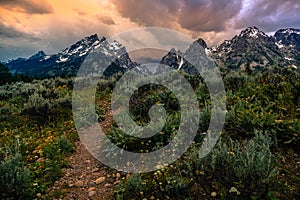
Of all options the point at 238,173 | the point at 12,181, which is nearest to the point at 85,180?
the point at 12,181

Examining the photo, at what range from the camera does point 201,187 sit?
178 inches

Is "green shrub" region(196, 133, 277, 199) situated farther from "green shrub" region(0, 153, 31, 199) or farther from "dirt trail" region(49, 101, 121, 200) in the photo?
"green shrub" region(0, 153, 31, 199)

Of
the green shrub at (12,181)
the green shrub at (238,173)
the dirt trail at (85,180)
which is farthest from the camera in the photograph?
the dirt trail at (85,180)

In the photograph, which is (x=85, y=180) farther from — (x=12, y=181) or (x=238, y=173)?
(x=238, y=173)

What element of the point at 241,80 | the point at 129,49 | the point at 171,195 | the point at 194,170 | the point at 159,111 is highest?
the point at 129,49

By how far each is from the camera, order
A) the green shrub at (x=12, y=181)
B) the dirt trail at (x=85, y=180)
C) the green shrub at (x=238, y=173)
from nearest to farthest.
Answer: the green shrub at (x=238, y=173)
the green shrub at (x=12, y=181)
the dirt trail at (x=85, y=180)

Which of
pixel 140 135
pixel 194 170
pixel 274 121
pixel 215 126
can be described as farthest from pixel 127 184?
pixel 274 121

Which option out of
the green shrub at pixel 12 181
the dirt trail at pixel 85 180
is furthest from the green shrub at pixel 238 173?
the green shrub at pixel 12 181

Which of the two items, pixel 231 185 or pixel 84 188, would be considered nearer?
pixel 231 185

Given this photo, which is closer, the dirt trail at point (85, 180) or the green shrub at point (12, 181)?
the green shrub at point (12, 181)

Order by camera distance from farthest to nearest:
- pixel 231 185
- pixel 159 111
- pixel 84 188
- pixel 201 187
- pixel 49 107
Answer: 1. pixel 49 107
2. pixel 159 111
3. pixel 84 188
4. pixel 201 187
5. pixel 231 185

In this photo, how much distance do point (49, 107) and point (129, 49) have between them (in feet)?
14.1

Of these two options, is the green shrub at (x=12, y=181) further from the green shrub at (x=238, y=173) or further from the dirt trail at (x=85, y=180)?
the green shrub at (x=238, y=173)

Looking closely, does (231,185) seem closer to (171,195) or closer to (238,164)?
(238,164)
